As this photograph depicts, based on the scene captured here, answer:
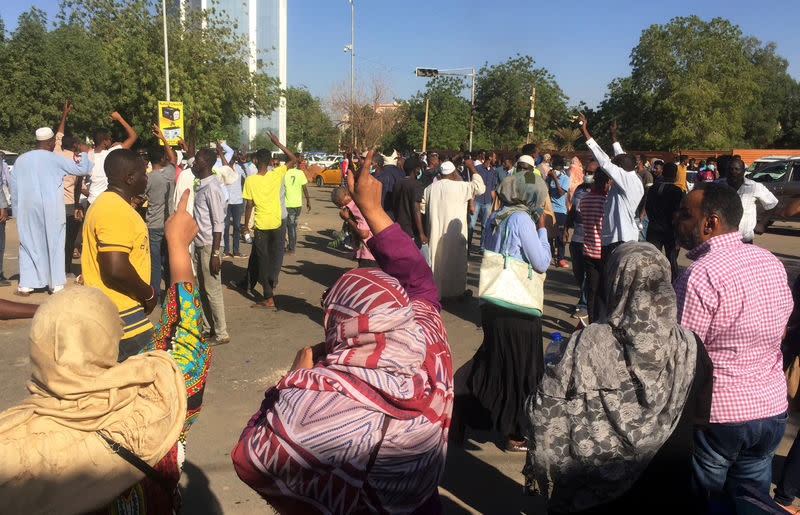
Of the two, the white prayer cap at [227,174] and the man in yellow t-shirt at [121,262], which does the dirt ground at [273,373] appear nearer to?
the man in yellow t-shirt at [121,262]

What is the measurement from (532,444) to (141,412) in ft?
4.99

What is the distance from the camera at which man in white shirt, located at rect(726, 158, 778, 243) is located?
271 inches

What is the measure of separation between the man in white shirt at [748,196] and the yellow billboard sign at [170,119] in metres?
12.5

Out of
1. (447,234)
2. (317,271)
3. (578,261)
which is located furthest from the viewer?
(317,271)

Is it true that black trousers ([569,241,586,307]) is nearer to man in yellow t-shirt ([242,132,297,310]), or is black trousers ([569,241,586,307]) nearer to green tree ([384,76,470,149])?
man in yellow t-shirt ([242,132,297,310])

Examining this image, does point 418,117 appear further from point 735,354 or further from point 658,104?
point 735,354

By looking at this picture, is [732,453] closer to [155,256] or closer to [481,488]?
[481,488]

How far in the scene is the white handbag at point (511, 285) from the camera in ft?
15.1

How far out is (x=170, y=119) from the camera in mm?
16672

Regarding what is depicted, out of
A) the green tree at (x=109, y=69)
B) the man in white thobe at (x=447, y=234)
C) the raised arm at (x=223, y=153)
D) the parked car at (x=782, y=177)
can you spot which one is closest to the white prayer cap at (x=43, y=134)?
the raised arm at (x=223, y=153)

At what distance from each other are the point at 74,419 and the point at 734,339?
2.63m

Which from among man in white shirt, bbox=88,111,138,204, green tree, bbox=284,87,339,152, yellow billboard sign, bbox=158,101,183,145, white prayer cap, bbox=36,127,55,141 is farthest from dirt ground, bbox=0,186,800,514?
green tree, bbox=284,87,339,152

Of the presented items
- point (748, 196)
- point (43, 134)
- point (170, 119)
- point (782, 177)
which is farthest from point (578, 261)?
point (782, 177)

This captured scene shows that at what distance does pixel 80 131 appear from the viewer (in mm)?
37500
